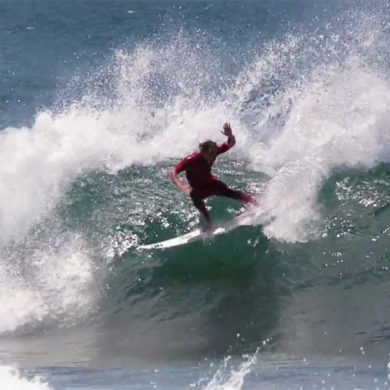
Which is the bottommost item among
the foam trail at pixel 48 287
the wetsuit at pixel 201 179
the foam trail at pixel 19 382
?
the foam trail at pixel 19 382

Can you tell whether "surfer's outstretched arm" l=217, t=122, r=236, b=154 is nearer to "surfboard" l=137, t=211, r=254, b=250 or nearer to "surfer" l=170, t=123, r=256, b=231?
"surfer" l=170, t=123, r=256, b=231

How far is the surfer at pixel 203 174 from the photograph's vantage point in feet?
43.0

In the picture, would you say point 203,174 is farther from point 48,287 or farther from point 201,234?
point 48,287

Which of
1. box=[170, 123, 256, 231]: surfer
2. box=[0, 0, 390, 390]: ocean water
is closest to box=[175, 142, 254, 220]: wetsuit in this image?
box=[170, 123, 256, 231]: surfer

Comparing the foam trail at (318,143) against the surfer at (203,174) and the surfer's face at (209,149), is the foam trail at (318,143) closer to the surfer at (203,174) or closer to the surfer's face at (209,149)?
the surfer at (203,174)

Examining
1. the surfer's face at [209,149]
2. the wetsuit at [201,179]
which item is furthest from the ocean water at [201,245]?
the surfer's face at [209,149]

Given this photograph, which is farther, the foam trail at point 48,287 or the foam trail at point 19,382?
the foam trail at point 48,287

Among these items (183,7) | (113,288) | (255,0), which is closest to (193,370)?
(113,288)

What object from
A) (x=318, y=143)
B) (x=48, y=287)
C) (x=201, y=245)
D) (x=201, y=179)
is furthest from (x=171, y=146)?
(x=48, y=287)

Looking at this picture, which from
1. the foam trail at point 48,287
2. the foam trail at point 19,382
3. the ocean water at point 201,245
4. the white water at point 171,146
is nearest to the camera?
the foam trail at point 19,382

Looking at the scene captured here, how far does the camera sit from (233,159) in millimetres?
17859

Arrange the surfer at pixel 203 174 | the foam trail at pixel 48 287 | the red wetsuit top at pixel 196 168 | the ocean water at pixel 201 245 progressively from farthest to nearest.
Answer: the red wetsuit top at pixel 196 168 → the surfer at pixel 203 174 → the foam trail at pixel 48 287 → the ocean water at pixel 201 245

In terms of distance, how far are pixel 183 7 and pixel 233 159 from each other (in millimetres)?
43109

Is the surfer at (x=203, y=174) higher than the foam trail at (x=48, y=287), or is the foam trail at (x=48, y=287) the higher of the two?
the surfer at (x=203, y=174)
